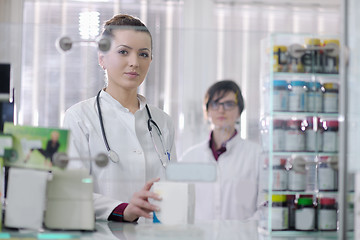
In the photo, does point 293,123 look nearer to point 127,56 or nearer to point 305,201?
point 305,201

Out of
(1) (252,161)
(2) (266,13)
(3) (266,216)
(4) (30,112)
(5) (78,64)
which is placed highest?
(2) (266,13)

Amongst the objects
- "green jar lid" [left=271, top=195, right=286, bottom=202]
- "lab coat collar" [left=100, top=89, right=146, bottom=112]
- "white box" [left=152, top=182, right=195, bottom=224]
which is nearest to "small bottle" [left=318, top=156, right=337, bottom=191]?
"green jar lid" [left=271, top=195, right=286, bottom=202]

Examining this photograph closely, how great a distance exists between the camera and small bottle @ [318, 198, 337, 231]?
1336mm

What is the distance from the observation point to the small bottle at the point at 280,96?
1.32 meters

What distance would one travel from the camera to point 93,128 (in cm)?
Result: 130

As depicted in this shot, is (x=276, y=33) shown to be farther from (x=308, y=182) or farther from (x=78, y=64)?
(x=78, y=64)

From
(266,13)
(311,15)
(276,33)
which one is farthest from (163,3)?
(276,33)

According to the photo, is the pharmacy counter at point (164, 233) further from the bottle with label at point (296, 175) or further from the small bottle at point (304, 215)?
the bottle with label at point (296, 175)

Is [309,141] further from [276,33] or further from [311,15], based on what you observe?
[311,15]

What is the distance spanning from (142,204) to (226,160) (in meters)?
0.24

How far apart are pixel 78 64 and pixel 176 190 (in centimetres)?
40

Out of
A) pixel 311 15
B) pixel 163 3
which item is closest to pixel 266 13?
pixel 311 15

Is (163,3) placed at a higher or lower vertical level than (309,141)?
higher

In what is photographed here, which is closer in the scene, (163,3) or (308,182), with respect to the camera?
(308,182)
